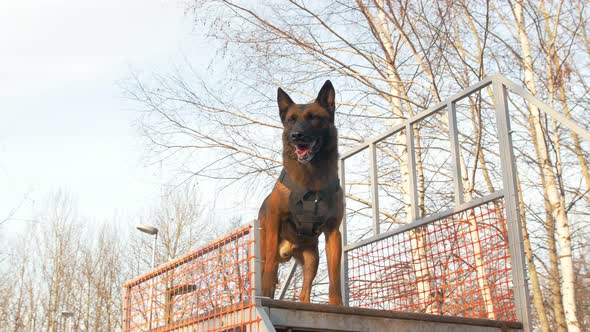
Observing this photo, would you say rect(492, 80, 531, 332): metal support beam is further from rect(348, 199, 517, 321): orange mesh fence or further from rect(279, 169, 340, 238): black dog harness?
rect(279, 169, 340, 238): black dog harness

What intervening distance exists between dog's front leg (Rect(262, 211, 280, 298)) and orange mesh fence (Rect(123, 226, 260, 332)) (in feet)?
1.31

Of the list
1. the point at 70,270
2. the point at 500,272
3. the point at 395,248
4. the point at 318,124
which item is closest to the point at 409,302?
the point at 395,248

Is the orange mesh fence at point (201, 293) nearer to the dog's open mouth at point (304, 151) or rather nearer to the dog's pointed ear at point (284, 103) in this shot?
the dog's open mouth at point (304, 151)

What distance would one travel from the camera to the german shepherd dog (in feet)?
15.0

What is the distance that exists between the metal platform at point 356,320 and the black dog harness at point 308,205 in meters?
0.77

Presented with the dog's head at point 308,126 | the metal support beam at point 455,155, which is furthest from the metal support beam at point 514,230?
the dog's head at point 308,126

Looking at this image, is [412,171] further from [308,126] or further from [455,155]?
[308,126]

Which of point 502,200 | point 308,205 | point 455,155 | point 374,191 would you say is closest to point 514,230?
point 502,200

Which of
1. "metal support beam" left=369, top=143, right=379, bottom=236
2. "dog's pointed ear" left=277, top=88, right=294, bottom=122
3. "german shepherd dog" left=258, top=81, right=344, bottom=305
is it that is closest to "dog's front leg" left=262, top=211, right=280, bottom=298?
"german shepherd dog" left=258, top=81, right=344, bottom=305

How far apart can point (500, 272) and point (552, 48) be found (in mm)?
7431

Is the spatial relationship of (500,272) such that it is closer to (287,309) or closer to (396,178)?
(287,309)

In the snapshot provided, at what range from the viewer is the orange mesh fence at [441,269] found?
523 centimetres

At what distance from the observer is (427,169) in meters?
12.1

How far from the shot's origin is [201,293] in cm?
455
